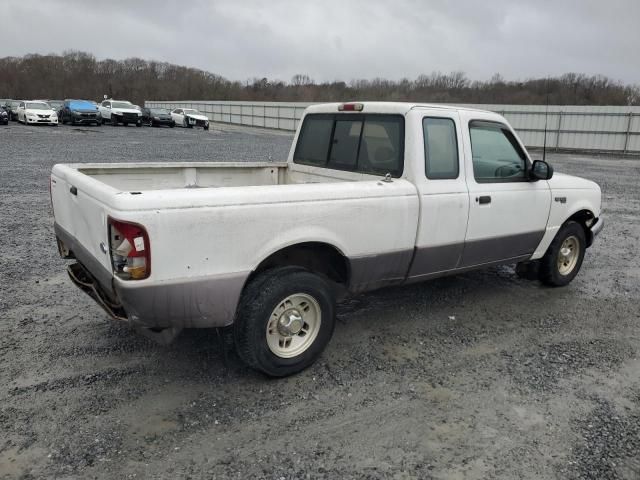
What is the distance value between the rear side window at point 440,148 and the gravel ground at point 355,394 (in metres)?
1.46

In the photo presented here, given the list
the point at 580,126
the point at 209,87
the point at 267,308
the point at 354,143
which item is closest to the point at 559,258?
the point at 354,143

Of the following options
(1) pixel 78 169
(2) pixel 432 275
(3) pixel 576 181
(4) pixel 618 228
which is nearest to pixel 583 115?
(4) pixel 618 228

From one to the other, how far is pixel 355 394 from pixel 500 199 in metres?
2.41

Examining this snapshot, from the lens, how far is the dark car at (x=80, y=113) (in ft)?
116

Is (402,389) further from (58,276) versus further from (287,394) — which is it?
(58,276)

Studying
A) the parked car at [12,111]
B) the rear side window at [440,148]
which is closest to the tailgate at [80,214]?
the rear side window at [440,148]

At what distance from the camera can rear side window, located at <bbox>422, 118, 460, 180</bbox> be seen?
4.45 meters

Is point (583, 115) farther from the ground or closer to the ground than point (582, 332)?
farther from the ground

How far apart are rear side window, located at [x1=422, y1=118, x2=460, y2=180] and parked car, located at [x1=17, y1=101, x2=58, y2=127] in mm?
34853

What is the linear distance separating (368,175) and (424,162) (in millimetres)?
542

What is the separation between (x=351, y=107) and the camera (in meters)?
4.94

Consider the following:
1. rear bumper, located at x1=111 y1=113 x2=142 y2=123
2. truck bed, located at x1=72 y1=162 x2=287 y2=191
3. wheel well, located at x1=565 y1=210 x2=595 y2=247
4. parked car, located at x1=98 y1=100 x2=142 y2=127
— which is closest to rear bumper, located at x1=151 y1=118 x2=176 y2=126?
parked car, located at x1=98 y1=100 x2=142 y2=127

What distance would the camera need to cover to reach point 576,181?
5.89 m

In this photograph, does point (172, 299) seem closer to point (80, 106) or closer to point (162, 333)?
point (162, 333)
